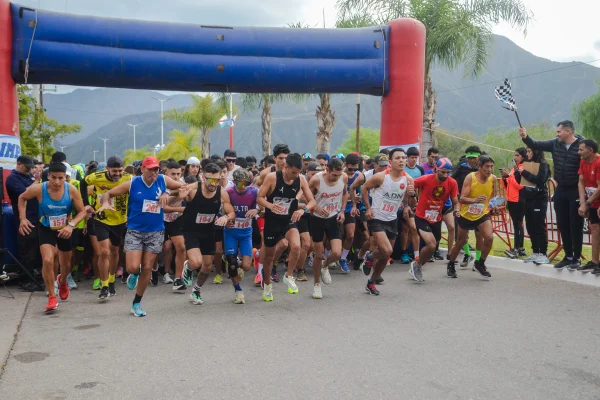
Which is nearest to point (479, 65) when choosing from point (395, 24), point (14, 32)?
point (395, 24)

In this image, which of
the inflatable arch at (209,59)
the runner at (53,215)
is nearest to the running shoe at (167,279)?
the runner at (53,215)

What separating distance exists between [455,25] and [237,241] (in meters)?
15.1

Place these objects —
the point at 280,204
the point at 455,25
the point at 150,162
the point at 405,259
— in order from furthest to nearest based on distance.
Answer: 1. the point at 455,25
2. the point at 405,259
3. the point at 280,204
4. the point at 150,162

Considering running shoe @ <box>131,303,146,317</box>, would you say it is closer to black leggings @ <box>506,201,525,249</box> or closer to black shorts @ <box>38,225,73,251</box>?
black shorts @ <box>38,225,73,251</box>

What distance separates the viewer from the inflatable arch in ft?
35.9

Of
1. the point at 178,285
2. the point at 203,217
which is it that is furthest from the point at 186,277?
the point at 203,217

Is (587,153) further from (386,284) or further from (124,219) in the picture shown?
(124,219)

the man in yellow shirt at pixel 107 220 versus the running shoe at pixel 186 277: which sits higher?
the man in yellow shirt at pixel 107 220

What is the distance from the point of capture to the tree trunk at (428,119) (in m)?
21.4

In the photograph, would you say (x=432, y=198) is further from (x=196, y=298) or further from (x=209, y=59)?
(x=209, y=59)

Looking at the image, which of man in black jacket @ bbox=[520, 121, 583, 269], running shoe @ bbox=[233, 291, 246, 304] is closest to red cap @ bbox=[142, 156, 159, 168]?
running shoe @ bbox=[233, 291, 246, 304]

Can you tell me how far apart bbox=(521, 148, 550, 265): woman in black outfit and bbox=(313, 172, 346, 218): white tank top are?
3.58m

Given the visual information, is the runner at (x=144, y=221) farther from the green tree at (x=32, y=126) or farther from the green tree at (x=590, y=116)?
the green tree at (x=590, y=116)

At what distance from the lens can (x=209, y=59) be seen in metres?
12.2
